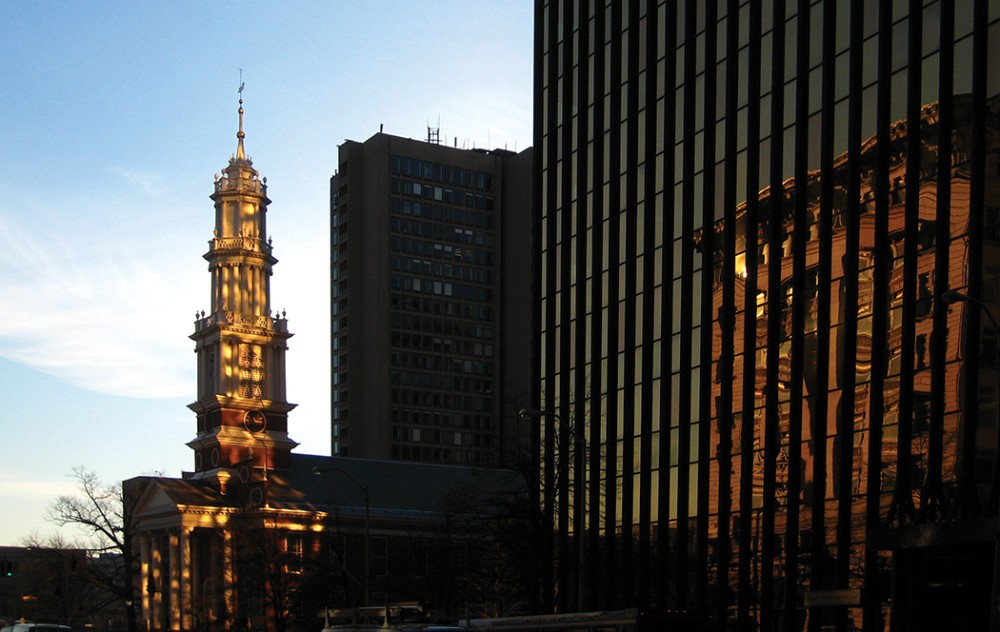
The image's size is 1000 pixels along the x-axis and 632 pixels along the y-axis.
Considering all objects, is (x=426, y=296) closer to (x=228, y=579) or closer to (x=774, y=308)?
(x=228, y=579)

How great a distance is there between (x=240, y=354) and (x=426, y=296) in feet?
152

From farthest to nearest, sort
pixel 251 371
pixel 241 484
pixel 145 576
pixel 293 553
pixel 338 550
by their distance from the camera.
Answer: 1. pixel 145 576
2. pixel 251 371
3. pixel 241 484
4. pixel 293 553
5. pixel 338 550

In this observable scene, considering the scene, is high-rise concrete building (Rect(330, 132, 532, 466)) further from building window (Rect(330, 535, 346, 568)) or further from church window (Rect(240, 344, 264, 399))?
building window (Rect(330, 535, 346, 568))

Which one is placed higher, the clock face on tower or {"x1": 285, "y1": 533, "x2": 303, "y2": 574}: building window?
the clock face on tower

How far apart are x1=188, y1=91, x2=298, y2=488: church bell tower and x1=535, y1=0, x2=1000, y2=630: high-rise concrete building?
5551cm

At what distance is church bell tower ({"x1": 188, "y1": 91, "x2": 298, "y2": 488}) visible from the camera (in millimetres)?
124625

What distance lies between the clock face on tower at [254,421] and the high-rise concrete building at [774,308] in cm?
5581

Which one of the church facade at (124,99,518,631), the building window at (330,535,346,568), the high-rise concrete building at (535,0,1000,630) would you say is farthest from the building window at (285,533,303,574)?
the high-rise concrete building at (535,0,1000,630)

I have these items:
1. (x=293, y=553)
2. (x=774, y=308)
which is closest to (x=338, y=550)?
(x=293, y=553)

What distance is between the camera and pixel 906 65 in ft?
159

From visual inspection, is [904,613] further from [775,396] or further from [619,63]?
[619,63]

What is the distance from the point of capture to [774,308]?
5456 centimetres

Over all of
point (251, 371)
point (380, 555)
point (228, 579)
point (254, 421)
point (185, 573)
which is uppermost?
point (251, 371)

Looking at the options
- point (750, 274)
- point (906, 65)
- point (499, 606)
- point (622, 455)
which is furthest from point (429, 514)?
point (906, 65)
